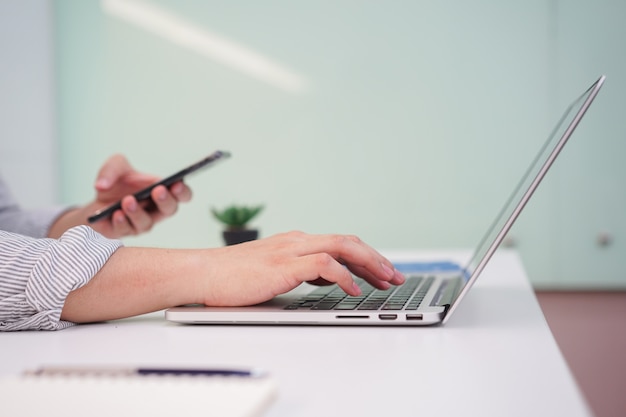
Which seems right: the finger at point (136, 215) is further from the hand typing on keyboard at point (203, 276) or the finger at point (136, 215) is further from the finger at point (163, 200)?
the hand typing on keyboard at point (203, 276)

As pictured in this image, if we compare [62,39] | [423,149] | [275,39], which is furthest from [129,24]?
[423,149]

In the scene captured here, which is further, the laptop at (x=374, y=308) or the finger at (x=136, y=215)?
the finger at (x=136, y=215)

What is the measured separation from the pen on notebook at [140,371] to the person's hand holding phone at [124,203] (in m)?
0.93

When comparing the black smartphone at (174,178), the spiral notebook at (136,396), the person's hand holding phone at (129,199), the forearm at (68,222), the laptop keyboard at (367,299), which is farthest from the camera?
the forearm at (68,222)

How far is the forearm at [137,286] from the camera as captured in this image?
83 centimetres

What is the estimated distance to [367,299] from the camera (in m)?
0.90

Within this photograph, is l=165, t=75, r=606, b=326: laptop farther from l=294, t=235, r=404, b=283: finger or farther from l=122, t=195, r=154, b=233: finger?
l=122, t=195, r=154, b=233: finger

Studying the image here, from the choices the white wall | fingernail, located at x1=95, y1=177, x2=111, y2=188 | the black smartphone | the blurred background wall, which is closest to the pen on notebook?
the black smartphone

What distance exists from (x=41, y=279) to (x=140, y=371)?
1.18ft

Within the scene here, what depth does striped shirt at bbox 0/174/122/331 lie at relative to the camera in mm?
799

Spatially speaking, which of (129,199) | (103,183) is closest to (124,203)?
(129,199)

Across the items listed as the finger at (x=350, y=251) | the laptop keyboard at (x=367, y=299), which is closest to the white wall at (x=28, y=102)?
the laptop keyboard at (x=367, y=299)

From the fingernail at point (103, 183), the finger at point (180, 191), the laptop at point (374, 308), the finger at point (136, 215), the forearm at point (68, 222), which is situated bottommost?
the forearm at point (68, 222)

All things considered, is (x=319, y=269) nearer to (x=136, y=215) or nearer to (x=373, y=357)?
(x=373, y=357)
